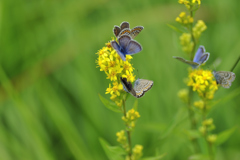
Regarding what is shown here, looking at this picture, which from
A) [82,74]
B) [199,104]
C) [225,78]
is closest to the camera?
[225,78]

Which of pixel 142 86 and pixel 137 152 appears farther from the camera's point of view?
pixel 137 152

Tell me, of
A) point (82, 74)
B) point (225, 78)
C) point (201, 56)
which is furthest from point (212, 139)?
point (82, 74)

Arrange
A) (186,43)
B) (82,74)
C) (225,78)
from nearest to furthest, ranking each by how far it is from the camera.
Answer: (225,78), (186,43), (82,74)

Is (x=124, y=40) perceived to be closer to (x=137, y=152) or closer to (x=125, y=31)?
(x=125, y=31)

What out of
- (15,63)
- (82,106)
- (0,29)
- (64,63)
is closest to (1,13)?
(0,29)

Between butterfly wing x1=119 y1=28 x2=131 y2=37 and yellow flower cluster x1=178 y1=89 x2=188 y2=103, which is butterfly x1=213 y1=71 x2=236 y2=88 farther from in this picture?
butterfly wing x1=119 y1=28 x2=131 y2=37

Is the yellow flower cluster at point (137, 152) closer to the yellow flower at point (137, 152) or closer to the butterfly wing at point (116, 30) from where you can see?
the yellow flower at point (137, 152)

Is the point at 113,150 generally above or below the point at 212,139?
above

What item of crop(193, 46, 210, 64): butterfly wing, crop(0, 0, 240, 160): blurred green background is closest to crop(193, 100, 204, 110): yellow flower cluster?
crop(193, 46, 210, 64): butterfly wing
